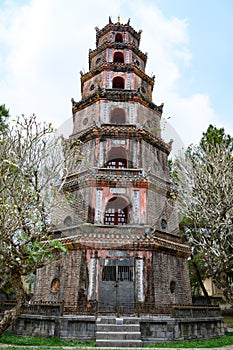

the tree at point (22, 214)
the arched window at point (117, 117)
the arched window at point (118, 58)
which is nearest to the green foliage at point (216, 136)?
→ the arched window at point (117, 117)

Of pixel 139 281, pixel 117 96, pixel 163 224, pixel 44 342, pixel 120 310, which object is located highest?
pixel 117 96

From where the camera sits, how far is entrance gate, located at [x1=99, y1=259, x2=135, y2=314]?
44.1 feet

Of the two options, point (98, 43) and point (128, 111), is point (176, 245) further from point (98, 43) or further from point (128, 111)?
point (98, 43)

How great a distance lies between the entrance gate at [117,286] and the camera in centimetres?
1345

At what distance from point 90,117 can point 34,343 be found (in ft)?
42.3

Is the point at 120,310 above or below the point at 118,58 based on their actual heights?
below

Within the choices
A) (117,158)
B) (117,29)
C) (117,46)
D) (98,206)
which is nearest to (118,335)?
(98,206)

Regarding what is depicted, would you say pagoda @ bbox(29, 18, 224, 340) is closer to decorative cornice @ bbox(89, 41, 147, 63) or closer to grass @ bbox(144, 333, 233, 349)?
decorative cornice @ bbox(89, 41, 147, 63)

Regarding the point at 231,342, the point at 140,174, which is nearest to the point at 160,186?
the point at 140,174

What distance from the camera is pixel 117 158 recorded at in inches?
739

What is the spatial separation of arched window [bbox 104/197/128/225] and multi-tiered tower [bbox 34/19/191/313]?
6 centimetres

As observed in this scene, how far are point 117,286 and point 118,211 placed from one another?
522 cm

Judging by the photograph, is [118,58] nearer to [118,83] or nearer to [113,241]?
[118,83]

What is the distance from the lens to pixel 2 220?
8984 mm
